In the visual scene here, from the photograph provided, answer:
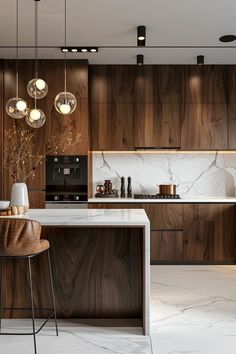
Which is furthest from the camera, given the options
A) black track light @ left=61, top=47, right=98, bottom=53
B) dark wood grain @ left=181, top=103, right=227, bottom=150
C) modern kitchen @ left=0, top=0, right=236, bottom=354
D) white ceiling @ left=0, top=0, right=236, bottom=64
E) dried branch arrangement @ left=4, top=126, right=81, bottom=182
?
dark wood grain @ left=181, top=103, right=227, bottom=150

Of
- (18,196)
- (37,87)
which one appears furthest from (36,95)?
(18,196)

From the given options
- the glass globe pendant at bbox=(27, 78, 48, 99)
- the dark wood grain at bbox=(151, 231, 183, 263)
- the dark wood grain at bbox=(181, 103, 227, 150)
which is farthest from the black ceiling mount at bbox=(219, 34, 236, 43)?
the dark wood grain at bbox=(151, 231, 183, 263)

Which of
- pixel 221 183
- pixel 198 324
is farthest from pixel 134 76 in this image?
pixel 198 324

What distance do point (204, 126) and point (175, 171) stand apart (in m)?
0.79

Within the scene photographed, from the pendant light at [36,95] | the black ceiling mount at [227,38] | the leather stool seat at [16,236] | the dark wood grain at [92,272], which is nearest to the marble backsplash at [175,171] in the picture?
the black ceiling mount at [227,38]

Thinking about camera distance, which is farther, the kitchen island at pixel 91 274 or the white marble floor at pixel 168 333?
the kitchen island at pixel 91 274

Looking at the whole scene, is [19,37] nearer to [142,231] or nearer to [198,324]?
[142,231]

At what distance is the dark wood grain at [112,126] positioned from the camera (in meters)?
5.32

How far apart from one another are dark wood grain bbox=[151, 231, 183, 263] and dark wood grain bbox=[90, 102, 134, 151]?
48.3 inches

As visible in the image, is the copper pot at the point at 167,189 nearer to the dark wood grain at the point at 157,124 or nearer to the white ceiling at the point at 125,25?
the dark wood grain at the point at 157,124

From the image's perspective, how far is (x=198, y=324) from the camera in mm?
3047

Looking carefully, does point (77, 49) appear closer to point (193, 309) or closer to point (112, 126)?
point (112, 126)

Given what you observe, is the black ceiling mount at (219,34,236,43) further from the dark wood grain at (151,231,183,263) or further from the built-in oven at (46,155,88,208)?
the dark wood grain at (151,231,183,263)

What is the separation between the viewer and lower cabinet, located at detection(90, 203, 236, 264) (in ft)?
16.6
